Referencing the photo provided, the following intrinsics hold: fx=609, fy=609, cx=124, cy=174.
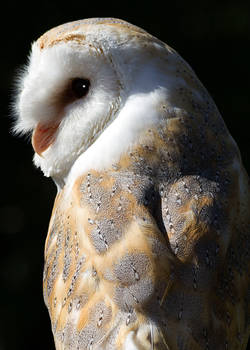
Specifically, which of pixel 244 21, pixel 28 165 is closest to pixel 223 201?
pixel 28 165

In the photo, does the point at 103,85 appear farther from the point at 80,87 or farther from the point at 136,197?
the point at 136,197

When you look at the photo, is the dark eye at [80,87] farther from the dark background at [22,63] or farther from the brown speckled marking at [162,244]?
the dark background at [22,63]

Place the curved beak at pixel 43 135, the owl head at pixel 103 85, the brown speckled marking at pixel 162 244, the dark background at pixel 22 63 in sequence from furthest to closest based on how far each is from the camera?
1. the dark background at pixel 22 63
2. the curved beak at pixel 43 135
3. the owl head at pixel 103 85
4. the brown speckled marking at pixel 162 244

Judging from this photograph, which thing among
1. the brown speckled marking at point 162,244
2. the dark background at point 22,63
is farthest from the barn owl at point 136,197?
the dark background at point 22,63

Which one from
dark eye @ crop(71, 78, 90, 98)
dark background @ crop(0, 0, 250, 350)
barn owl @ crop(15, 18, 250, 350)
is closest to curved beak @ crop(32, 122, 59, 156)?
barn owl @ crop(15, 18, 250, 350)

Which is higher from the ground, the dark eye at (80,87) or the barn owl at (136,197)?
the dark eye at (80,87)

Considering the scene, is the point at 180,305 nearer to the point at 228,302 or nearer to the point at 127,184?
the point at 228,302
